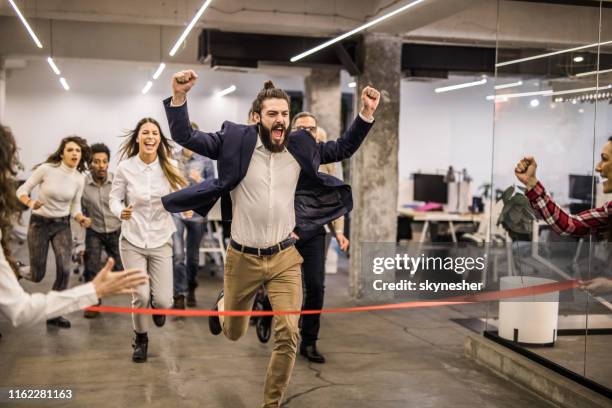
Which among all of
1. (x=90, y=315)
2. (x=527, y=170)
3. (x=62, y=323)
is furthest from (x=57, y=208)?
(x=527, y=170)

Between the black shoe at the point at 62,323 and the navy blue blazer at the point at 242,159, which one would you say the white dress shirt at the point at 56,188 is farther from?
the navy blue blazer at the point at 242,159

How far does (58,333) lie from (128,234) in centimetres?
165

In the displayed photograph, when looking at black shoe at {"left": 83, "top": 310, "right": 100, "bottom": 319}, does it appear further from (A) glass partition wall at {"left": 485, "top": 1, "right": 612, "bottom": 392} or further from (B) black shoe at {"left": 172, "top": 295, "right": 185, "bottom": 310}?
(A) glass partition wall at {"left": 485, "top": 1, "right": 612, "bottom": 392}

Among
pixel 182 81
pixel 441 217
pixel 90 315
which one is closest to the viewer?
pixel 182 81

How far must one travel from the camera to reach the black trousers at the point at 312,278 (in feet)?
16.9

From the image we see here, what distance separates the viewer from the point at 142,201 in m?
5.20

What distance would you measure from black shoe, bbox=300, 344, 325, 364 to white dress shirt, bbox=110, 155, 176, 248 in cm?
136

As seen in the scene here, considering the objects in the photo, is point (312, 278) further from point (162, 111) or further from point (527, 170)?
point (162, 111)

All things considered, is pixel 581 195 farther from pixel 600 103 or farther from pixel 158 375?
pixel 158 375

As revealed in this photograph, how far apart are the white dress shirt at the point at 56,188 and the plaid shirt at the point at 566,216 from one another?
13.7ft

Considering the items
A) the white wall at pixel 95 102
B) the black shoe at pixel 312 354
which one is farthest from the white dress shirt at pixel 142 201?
the white wall at pixel 95 102

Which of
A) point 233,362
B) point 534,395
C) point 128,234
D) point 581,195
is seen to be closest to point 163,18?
point 128,234

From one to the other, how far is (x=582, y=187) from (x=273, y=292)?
249 centimetres

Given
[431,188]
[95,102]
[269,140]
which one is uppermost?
[95,102]
